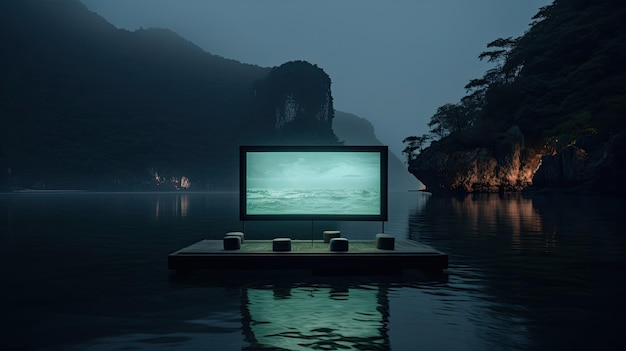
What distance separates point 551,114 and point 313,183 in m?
89.9

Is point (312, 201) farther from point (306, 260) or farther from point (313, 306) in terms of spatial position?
point (313, 306)

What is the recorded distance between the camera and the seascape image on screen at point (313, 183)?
46.8ft

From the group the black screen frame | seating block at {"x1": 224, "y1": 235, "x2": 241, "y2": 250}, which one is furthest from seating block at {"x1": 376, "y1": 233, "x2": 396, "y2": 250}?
seating block at {"x1": 224, "y1": 235, "x2": 241, "y2": 250}

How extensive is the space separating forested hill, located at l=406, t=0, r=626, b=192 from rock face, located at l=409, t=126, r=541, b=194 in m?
0.17

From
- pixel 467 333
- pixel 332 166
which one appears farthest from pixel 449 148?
pixel 467 333

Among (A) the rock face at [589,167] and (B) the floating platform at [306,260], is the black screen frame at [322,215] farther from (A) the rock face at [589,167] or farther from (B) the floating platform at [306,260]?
(A) the rock face at [589,167]

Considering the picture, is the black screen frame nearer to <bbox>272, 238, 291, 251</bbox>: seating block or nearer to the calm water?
<bbox>272, 238, 291, 251</bbox>: seating block

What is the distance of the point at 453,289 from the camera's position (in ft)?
37.4

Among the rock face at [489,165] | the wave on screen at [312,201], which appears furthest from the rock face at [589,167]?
the wave on screen at [312,201]

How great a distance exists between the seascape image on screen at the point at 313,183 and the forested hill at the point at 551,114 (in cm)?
6702

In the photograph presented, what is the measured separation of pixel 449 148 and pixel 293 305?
9538 centimetres

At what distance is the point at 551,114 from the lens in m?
94.0

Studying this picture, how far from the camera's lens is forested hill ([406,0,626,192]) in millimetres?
79312

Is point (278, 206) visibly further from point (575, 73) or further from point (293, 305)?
point (575, 73)
